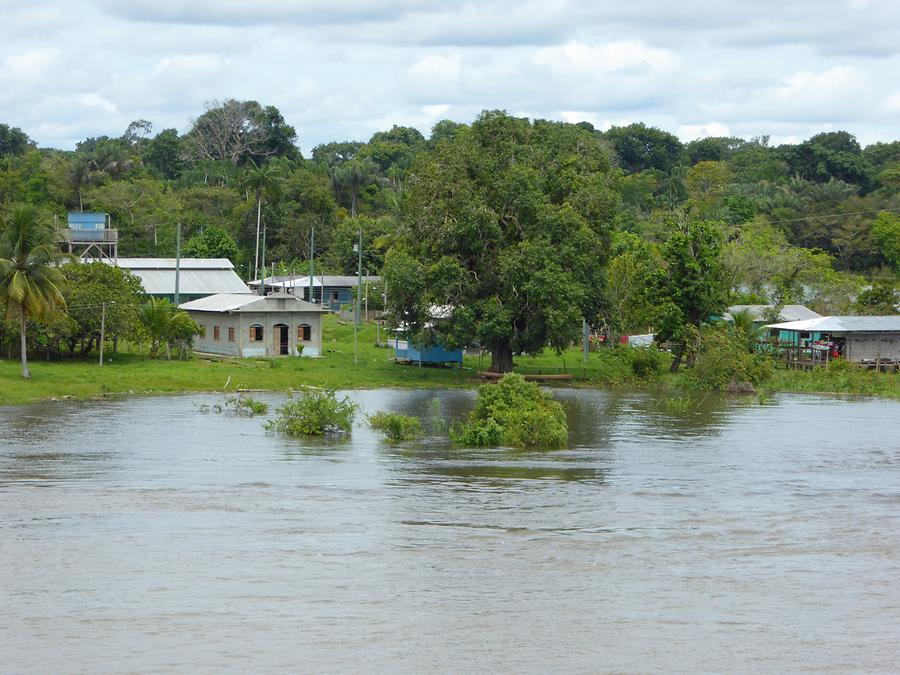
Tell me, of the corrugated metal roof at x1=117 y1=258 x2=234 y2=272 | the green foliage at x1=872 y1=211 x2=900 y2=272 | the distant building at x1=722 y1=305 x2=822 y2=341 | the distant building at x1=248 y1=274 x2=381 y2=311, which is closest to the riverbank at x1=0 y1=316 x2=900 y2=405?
the distant building at x1=722 y1=305 x2=822 y2=341

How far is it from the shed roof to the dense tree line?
7.07m

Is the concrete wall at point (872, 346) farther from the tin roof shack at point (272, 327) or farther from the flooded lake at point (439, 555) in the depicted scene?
the tin roof shack at point (272, 327)

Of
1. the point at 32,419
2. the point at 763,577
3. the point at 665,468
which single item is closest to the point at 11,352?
the point at 32,419

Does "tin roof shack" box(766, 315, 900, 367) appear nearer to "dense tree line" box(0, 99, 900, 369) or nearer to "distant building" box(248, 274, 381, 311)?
"dense tree line" box(0, 99, 900, 369)

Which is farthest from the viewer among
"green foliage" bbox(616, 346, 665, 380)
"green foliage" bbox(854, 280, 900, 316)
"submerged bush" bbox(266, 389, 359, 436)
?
"green foliage" bbox(854, 280, 900, 316)

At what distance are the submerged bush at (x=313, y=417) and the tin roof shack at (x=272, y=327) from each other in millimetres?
20786

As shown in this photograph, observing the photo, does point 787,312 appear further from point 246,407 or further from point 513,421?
point 513,421

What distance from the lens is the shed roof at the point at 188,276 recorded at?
75.8 m

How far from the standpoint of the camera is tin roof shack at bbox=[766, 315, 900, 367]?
185ft

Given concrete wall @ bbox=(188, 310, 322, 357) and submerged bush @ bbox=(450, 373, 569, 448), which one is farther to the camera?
concrete wall @ bbox=(188, 310, 322, 357)

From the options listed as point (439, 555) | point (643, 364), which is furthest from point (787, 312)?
point (439, 555)

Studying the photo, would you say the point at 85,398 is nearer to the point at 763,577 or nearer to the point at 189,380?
the point at 189,380

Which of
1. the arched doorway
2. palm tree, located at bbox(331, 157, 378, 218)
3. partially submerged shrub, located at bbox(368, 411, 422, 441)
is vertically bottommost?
partially submerged shrub, located at bbox(368, 411, 422, 441)

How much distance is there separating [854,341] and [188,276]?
1660 inches
